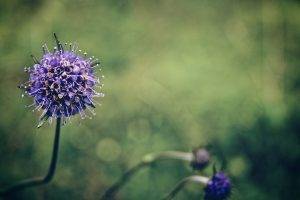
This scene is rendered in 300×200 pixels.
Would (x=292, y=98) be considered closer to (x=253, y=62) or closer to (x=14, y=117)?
(x=253, y=62)

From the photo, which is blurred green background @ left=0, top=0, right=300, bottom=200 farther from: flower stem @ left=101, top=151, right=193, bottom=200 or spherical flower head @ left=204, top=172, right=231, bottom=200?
spherical flower head @ left=204, top=172, right=231, bottom=200

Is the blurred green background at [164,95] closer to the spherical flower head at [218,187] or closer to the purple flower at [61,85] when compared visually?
the spherical flower head at [218,187]

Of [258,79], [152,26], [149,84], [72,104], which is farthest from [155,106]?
[72,104]

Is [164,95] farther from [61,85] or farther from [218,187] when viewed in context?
[61,85]

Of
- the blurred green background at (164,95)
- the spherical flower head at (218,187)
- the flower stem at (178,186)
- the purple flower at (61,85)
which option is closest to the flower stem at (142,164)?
the blurred green background at (164,95)

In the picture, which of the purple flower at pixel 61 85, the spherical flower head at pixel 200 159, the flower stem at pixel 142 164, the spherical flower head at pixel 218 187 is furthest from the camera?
the flower stem at pixel 142 164

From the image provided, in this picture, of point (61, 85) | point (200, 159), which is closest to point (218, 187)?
point (200, 159)
